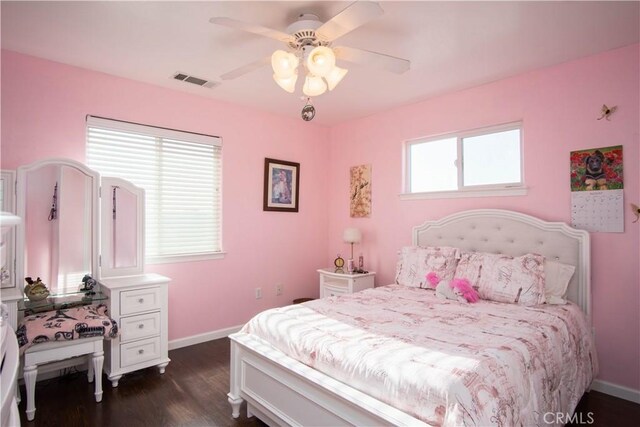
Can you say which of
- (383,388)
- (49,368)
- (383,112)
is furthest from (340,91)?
(49,368)

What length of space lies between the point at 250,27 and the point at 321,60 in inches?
15.7

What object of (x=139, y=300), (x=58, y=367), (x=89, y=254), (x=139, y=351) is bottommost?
(x=58, y=367)

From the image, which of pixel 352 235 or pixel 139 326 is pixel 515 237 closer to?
pixel 352 235

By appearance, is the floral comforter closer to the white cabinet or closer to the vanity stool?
the white cabinet

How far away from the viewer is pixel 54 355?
2.41 metres

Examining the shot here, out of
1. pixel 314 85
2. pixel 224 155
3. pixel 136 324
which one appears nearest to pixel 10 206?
pixel 136 324

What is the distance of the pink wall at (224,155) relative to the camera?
283 centimetres

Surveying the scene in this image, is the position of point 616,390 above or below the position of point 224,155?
below

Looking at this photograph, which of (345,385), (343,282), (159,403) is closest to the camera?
(345,385)

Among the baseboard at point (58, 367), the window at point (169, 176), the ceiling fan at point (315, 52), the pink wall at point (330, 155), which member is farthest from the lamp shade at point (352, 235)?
the baseboard at point (58, 367)

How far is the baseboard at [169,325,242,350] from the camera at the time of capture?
353 centimetres

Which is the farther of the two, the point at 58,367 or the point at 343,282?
the point at 343,282

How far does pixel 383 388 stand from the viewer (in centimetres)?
160

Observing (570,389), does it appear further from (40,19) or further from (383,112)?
(40,19)
